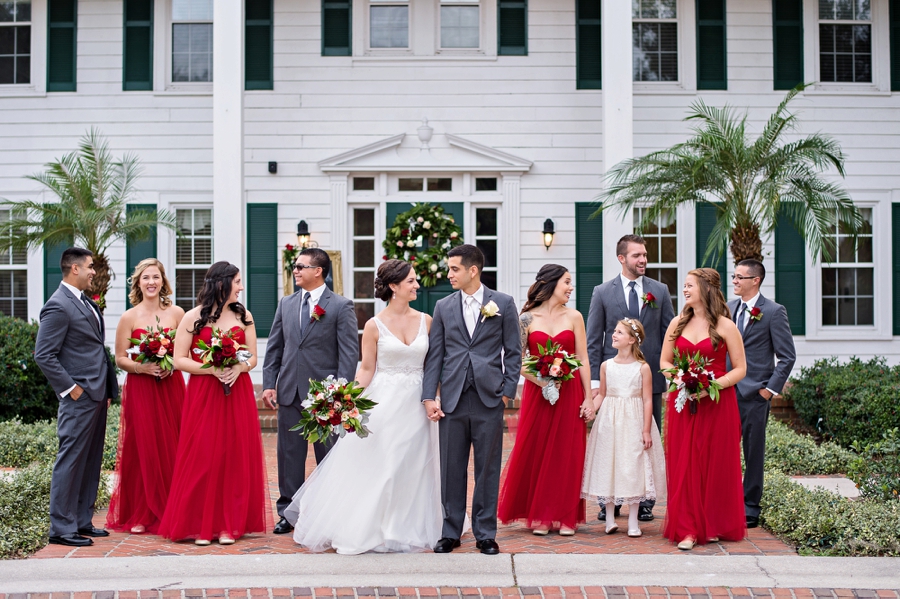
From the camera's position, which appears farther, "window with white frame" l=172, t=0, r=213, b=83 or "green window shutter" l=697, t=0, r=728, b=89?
"window with white frame" l=172, t=0, r=213, b=83

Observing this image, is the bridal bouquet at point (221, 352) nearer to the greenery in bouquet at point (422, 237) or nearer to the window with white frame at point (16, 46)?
the greenery in bouquet at point (422, 237)

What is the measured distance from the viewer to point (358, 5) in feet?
47.6

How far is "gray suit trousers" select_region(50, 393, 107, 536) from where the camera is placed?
20.4ft

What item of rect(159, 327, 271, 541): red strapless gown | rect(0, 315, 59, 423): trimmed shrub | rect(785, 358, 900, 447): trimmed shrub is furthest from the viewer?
rect(0, 315, 59, 423): trimmed shrub

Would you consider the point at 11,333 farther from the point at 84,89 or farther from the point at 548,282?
the point at 548,282

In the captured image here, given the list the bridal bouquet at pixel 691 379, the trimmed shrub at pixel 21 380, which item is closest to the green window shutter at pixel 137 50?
the trimmed shrub at pixel 21 380

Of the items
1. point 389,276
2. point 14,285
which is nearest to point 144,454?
point 389,276

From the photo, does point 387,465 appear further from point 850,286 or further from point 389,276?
point 850,286

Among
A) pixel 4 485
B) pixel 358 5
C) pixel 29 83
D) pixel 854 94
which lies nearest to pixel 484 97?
pixel 358 5

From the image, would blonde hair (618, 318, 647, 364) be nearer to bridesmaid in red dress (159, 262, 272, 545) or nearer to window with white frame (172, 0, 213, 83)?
bridesmaid in red dress (159, 262, 272, 545)

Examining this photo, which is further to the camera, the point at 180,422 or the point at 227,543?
the point at 180,422

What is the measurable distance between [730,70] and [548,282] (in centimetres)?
946

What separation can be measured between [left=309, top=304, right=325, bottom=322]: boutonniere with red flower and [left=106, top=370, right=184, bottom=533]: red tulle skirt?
4.12 ft

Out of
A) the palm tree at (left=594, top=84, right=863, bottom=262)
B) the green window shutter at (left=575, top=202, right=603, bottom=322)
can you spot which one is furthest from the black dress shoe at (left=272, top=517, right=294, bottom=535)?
the green window shutter at (left=575, top=202, right=603, bottom=322)
